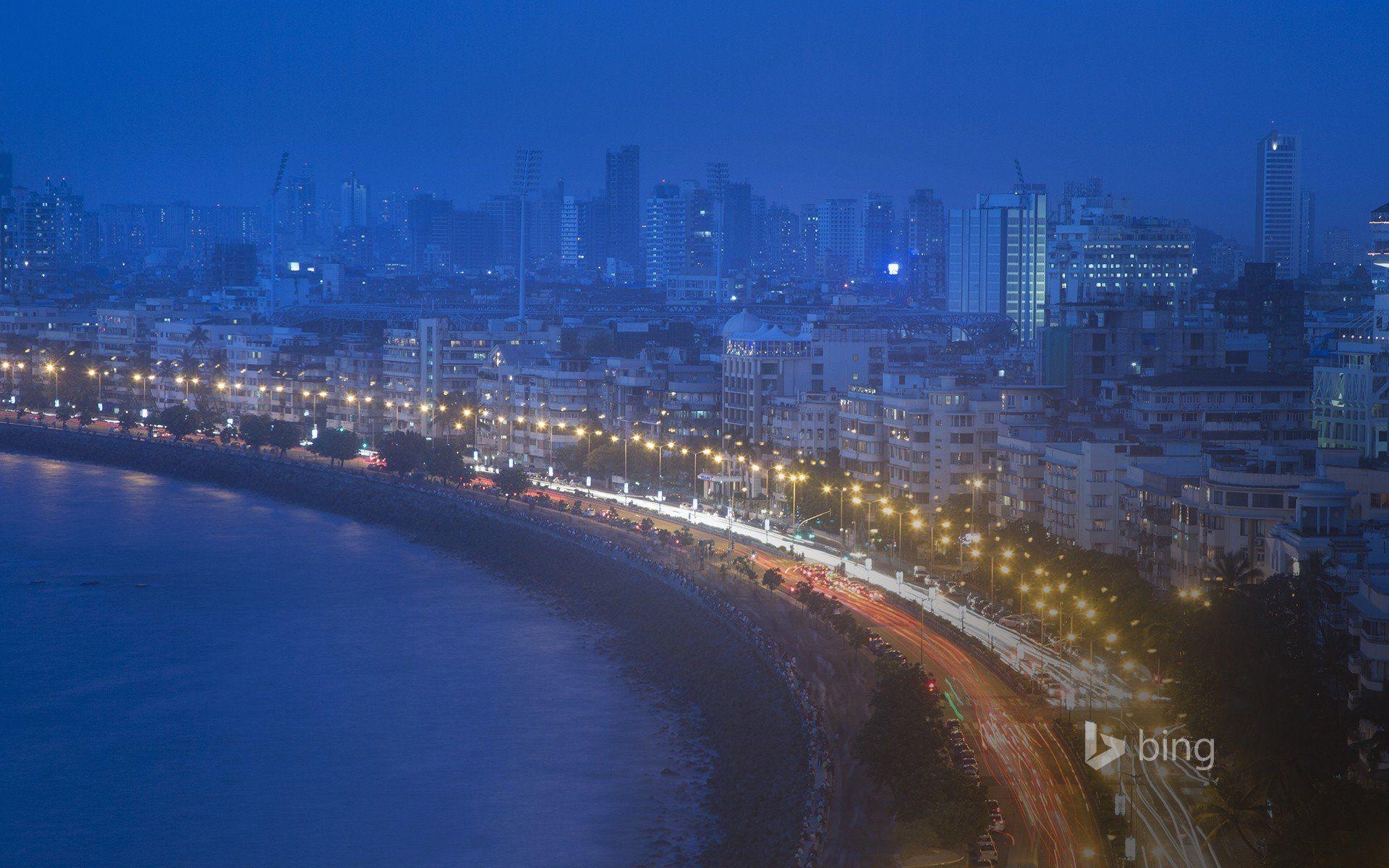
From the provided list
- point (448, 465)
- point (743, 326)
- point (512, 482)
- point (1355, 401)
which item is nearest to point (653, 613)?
point (512, 482)

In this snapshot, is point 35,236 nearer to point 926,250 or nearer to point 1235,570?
point 926,250

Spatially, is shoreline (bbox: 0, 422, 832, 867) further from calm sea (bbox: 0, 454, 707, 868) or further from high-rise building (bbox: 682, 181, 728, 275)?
high-rise building (bbox: 682, 181, 728, 275)

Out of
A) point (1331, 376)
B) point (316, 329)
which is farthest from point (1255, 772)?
point (316, 329)

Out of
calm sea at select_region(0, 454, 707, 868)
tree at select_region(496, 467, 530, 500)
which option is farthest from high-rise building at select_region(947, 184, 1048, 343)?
calm sea at select_region(0, 454, 707, 868)

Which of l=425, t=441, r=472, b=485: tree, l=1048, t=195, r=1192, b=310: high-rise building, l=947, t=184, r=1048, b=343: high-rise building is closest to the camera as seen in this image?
l=425, t=441, r=472, b=485: tree

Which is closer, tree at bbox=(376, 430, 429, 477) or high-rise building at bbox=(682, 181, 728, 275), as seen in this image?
tree at bbox=(376, 430, 429, 477)

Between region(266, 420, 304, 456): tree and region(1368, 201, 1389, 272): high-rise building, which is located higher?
region(1368, 201, 1389, 272): high-rise building

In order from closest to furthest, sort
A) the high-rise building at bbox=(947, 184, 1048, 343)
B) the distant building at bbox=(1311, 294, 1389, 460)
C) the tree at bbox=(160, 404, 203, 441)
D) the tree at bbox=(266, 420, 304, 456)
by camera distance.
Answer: the distant building at bbox=(1311, 294, 1389, 460) → the tree at bbox=(266, 420, 304, 456) → the tree at bbox=(160, 404, 203, 441) → the high-rise building at bbox=(947, 184, 1048, 343)

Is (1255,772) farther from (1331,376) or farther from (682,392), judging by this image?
(682,392)
